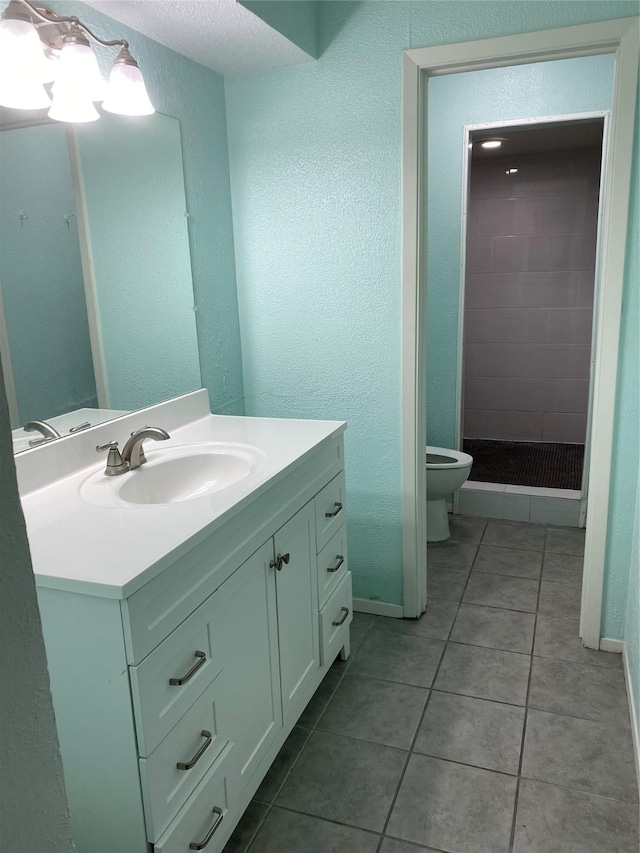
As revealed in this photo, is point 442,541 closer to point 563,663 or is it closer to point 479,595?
point 479,595

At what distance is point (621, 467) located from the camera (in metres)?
2.21

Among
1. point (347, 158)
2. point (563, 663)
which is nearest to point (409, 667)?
point (563, 663)

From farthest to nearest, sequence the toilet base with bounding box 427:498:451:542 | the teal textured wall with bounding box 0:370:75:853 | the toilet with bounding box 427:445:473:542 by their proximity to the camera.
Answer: the toilet base with bounding box 427:498:451:542 < the toilet with bounding box 427:445:473:542 < the teal textured wall with bounding box 0:370:75:853

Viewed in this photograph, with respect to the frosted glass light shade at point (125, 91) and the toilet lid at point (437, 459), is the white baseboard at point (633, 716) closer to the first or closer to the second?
the toilet lid at point (437, 459)

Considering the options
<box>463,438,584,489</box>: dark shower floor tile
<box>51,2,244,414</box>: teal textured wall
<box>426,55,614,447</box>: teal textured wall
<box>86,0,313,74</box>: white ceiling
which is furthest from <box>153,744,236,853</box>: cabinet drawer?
<box>463,438,584,489</box>: dark shower floor tile

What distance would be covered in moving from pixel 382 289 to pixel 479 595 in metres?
1.31

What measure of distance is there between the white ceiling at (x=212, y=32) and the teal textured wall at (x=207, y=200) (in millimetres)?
61

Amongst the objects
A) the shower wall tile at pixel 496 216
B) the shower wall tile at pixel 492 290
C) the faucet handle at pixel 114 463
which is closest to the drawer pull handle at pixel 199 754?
the faucet handle at pixel 114 463

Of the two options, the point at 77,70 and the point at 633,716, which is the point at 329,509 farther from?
the point at 77,70

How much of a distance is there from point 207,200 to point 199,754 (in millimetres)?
1767

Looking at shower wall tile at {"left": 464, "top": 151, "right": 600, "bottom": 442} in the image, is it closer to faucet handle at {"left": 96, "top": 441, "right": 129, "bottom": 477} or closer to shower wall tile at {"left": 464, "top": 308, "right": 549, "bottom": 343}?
shower wall tile at {"left": 464, "top": 308, "right": 549, "bottom": 343}

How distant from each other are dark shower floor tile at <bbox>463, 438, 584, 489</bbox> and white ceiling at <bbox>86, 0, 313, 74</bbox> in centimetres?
249

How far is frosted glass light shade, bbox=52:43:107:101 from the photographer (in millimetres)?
1552

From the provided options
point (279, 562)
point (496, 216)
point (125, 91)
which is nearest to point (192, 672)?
point (279, 562)
